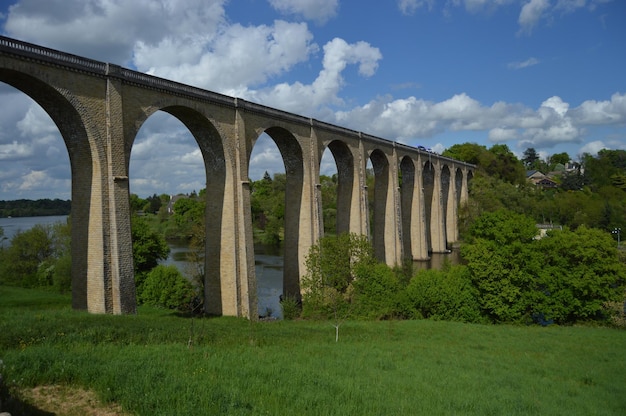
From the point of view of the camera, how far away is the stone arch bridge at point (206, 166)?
1452 centimetres

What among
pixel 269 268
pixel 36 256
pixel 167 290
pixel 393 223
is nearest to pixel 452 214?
pixel 393 223

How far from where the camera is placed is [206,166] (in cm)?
2127

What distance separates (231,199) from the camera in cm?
2075

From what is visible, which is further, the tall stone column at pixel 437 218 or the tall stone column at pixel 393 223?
the tall stone column at pixel 437 218

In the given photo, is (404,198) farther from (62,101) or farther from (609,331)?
(62,101)

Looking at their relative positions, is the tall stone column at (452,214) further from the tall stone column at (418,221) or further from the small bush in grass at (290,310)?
the small bush in grass at (290,310)

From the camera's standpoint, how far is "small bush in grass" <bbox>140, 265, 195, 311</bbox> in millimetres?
25531

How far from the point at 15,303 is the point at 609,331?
2958 cm

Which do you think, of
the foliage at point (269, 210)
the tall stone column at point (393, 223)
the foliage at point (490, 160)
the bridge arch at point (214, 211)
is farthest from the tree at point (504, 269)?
the foliage at point (490, 160)

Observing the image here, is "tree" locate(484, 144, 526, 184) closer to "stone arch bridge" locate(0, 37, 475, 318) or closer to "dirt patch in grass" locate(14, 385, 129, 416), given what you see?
"stone arch bridge" locate(0, 37, 475, 318)

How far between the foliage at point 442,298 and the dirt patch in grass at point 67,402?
1975 cm

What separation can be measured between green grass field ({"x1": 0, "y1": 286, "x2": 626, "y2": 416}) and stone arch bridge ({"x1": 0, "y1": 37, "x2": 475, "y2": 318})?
3.02m

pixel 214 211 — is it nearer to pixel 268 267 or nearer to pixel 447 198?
pixel 268 267

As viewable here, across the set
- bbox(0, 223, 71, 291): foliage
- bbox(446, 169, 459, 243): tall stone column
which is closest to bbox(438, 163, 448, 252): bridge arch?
bbox(446, 169, 459, 243): tall stone column
